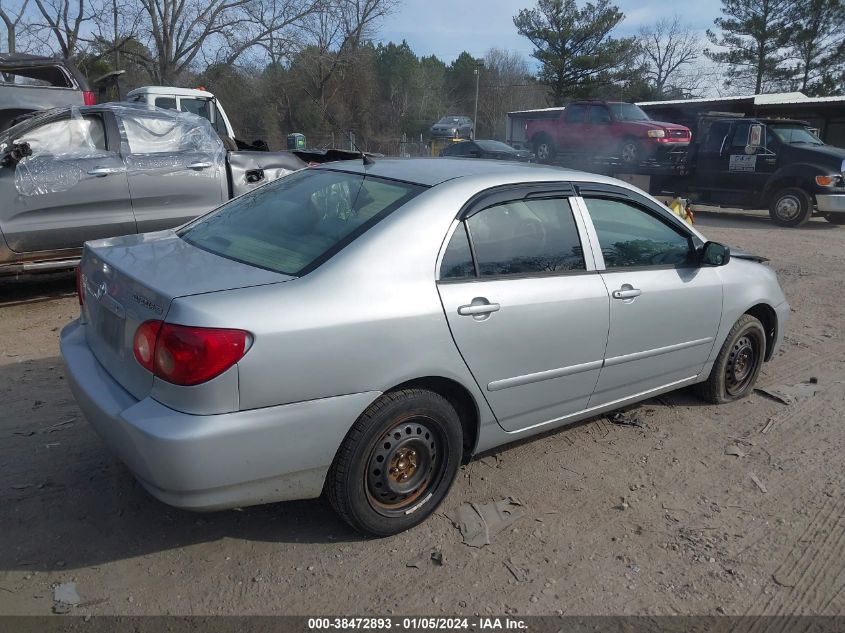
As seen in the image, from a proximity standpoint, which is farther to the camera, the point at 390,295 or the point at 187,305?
the point at 390,295

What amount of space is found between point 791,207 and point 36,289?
43.3ft

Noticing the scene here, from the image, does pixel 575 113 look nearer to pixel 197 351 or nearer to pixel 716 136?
pixel 716 136

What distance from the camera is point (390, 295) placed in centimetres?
275

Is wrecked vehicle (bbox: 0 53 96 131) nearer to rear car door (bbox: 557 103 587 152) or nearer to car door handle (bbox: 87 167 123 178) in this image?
car door handle (bbox: 87 167 123 178)

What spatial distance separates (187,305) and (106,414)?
608mm

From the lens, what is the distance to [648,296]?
369 centimetres

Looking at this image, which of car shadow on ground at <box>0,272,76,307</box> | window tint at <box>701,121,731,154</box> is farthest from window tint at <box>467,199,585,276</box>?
window tint at <box>701,121,731,154</box>

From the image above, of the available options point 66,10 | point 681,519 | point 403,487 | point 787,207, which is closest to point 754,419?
point 681,519

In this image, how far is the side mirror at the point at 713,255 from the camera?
13.2 ft

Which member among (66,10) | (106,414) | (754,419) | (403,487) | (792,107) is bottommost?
(754,419)

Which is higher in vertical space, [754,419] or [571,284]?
[571,284]

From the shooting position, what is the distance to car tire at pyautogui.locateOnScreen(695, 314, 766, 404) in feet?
14.5

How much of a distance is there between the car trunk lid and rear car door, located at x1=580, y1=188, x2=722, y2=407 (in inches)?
71.5

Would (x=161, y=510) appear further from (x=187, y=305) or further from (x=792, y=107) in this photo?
(x=792, y=107)
